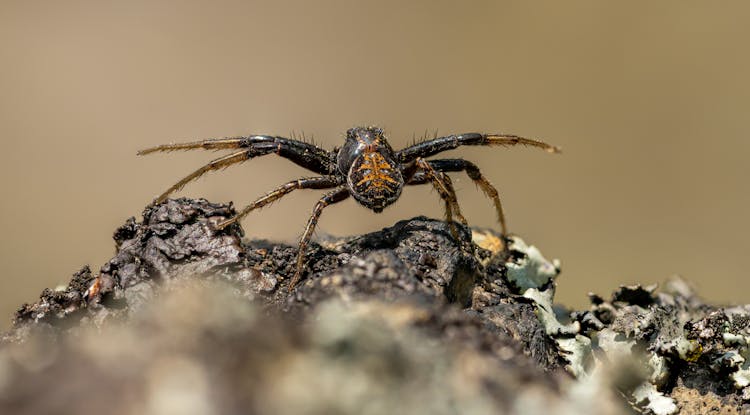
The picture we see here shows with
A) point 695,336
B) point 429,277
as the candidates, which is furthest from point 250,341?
point 695,336

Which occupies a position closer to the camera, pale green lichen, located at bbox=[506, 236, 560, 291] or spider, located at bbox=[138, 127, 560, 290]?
pale green lichen, located at bbox=[506, 236, 560, 291]

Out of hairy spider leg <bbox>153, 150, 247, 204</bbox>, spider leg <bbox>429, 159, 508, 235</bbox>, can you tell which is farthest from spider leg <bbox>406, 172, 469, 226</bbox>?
hairy spider leg <bbox>153, 150, 247, 204</bbox>

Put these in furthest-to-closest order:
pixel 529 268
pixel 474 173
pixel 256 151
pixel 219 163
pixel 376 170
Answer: pixel 474 173 → pixel 256 151 → pixel 219 163 → pixel 376 170 → pixel 529 268

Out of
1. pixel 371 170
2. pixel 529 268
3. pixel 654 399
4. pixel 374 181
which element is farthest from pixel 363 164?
pixel 654 399

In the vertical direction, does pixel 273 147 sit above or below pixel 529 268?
above

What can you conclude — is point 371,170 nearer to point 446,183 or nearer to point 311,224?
point 446,183

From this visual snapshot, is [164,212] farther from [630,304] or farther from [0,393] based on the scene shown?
[630,304]

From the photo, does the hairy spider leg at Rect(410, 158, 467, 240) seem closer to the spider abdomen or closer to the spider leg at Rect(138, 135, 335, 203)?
the spider abdomen

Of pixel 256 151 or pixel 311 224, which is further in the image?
pixel 256 151
